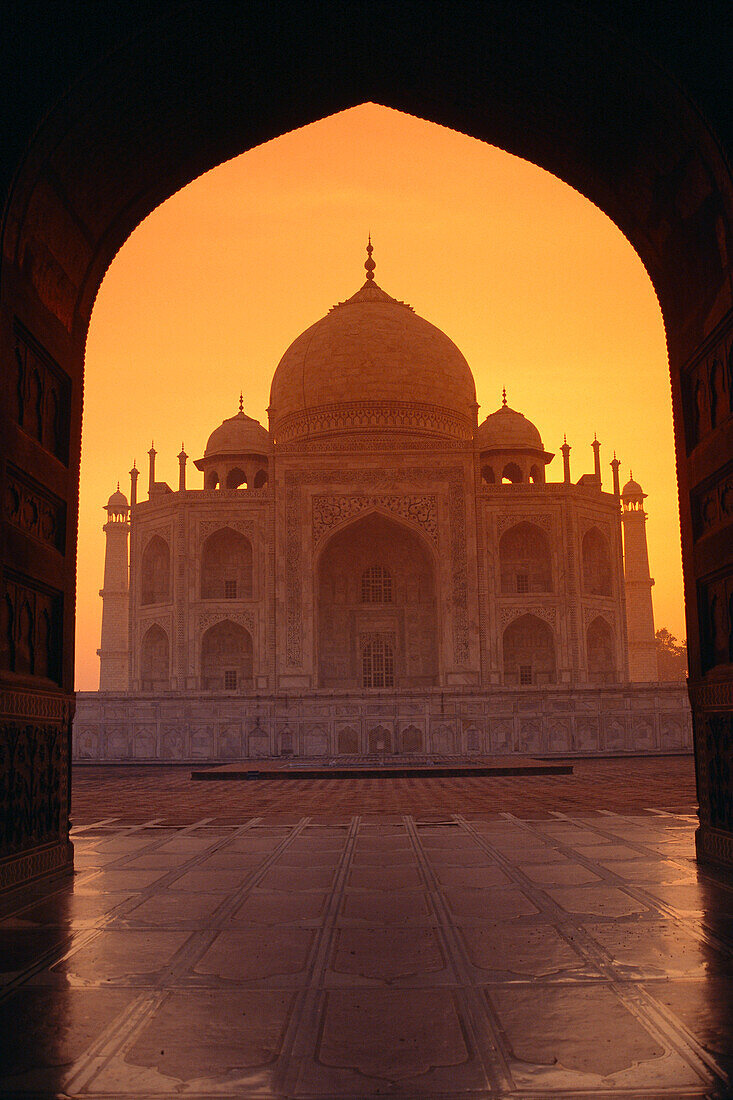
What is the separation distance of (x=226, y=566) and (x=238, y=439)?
569 cm

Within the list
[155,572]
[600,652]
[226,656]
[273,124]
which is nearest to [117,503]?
[155,572]

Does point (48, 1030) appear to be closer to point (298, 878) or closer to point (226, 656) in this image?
point (298, 878)

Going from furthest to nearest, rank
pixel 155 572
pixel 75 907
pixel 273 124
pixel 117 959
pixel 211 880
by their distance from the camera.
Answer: pixel 155 572 → pixel 273 124 → pixel 211 880 → pixel 75 907 → pixel 117 959

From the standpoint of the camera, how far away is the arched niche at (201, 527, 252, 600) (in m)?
27.2

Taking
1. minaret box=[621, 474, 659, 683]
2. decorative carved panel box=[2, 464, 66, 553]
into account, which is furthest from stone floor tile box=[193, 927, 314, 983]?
minaret box=[621, 474, 659, 683]

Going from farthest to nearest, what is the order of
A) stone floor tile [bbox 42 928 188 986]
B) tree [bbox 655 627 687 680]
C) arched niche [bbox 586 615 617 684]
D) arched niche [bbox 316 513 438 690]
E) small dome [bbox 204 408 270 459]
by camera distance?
tree [bbox 655 627 687 680]
small dome [bbox 204 408 270 459]
arched niche [bbox 586 615 617 684]
arched niche [bbox 316 513 438 690]
stone floor tile [bbox 42 928 188 986]

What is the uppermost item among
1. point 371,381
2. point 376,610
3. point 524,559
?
point 371,381

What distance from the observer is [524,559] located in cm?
2709

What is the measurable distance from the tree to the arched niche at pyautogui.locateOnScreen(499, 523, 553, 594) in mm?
35112

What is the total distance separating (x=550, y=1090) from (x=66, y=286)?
3.97 meters

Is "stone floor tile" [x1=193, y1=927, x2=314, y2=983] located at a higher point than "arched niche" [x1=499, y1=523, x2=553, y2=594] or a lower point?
lower

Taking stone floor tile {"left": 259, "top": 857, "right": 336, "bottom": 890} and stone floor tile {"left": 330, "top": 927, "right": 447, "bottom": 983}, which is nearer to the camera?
stone floor tile {"left": 330, "top": 927, "right": 447, "bottom": 983}

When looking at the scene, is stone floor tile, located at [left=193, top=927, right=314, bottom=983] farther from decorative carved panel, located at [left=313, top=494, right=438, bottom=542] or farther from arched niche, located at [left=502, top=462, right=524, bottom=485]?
arched niche, located at [left=502, top=462, right=524, bottom=485]

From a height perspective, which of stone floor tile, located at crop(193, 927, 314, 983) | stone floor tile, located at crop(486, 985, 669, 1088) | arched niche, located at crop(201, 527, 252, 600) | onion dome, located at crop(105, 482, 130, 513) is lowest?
stone floor tile, located at crop(486, 985, 669, 1088)
